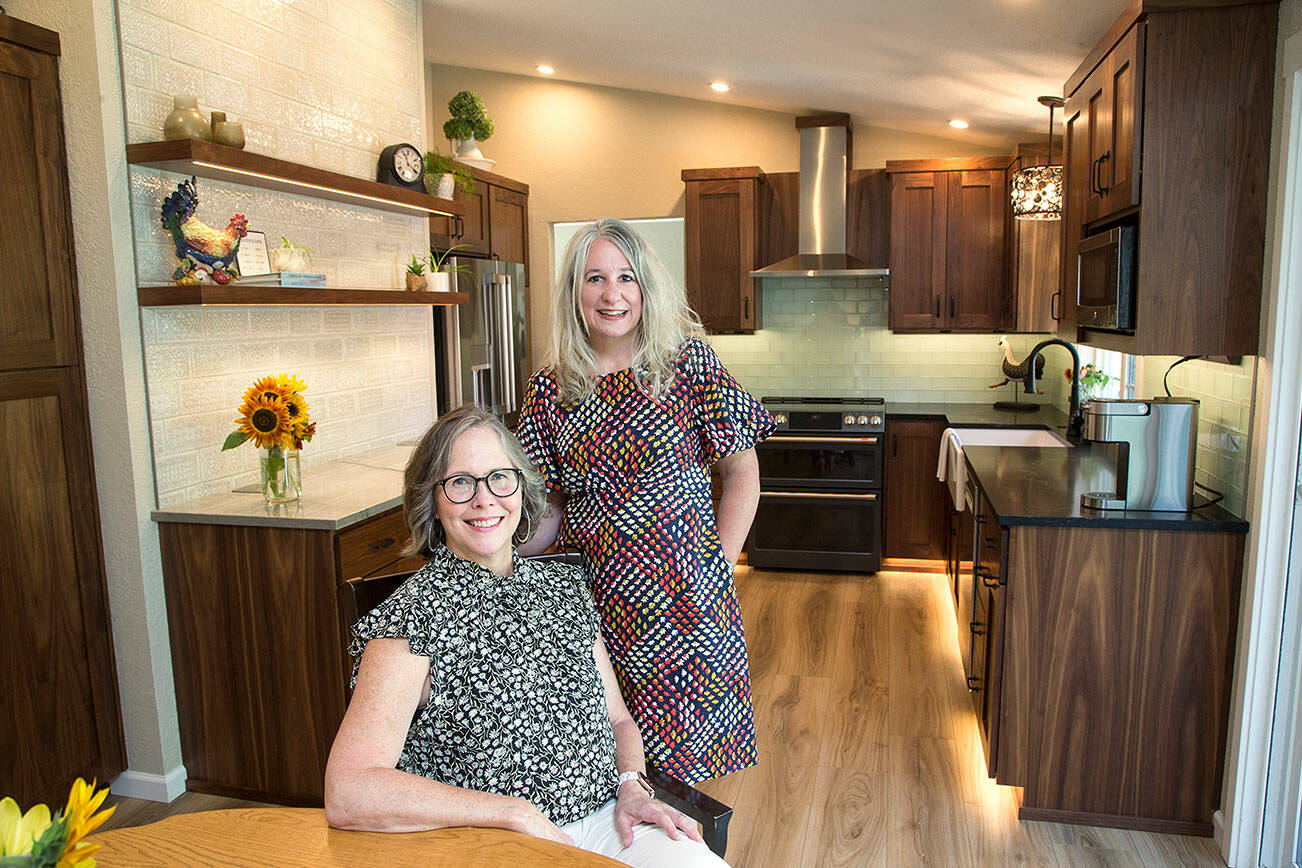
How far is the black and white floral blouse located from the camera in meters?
1.43

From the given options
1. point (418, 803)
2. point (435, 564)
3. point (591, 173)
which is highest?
point (591, 173)

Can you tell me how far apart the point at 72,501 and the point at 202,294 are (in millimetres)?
722

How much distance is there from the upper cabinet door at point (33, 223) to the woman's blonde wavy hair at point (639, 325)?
164cm

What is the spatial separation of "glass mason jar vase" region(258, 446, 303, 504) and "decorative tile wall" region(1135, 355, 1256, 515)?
2.68 m

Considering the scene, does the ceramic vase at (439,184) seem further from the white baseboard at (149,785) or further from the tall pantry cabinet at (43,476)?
the white baseboard at (149,785)

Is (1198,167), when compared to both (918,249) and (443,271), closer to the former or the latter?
(918,249)

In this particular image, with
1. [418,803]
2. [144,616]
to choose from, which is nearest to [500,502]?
[418,803]

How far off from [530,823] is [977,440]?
12.9 ft

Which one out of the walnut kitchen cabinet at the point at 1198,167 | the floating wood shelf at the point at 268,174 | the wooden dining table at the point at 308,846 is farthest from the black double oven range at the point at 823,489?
the wooden dining table at the point at 308,846

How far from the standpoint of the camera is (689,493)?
1.93 m

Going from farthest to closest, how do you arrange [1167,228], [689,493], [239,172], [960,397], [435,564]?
1. [960,397]
2. [239,172]
3. [1167,228]
4. [689,493]
5. [435,564]

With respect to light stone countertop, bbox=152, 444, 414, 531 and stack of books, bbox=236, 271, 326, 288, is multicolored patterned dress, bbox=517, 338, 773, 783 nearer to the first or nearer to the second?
light stone countertop, bbox=152, 444, 414, 531

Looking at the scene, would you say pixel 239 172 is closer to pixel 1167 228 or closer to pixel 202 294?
pixel 202 294

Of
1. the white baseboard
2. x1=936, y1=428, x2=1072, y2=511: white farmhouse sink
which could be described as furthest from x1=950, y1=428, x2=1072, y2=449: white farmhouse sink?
the white baseboard
